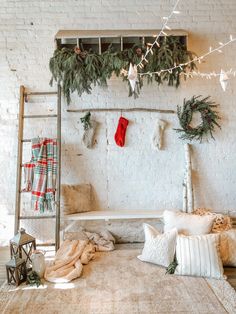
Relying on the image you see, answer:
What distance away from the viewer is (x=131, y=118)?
4.19 meters

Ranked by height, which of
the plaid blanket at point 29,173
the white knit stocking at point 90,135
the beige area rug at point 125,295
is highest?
the white knit stocking at point 90,135

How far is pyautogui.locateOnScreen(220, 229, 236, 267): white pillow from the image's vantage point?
3.32 metres

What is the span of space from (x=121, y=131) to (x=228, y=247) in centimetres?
178

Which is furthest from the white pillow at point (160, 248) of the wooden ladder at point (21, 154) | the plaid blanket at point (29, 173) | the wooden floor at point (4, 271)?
the plaid blanket at point (29, 173)

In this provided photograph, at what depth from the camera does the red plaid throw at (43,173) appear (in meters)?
3.84

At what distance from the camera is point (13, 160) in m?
4.16

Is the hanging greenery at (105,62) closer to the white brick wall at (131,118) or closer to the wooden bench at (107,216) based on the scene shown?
the white brick wall at (131,118)

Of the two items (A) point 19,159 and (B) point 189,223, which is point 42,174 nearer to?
(A) point 19,159

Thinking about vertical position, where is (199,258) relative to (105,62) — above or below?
below

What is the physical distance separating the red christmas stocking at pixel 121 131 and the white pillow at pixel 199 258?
1457 mm

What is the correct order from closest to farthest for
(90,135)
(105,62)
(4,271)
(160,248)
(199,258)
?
(199,258) → (160,248) → (4,271) → (105,62) → (90,135)

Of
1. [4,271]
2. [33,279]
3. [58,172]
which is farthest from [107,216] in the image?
[4,271]

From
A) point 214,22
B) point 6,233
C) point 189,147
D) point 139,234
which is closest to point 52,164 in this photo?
point 6,233

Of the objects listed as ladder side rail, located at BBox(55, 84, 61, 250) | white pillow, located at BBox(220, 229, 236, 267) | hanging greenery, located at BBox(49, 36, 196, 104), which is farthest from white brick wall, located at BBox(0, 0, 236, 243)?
white pillow, located at BBox(220, 229, 236, 267)
